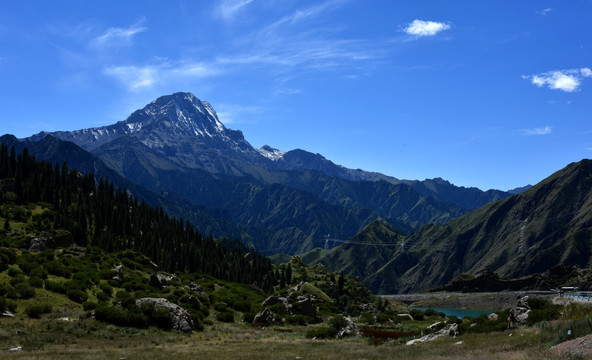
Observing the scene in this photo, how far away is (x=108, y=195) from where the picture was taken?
160500 millimetres

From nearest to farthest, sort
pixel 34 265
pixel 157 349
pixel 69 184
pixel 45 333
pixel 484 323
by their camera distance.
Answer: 1. pixel 157 349
2. pixel 45 333
3. pixel 484 323
4. pixel 34 265
5. pixel 69 184

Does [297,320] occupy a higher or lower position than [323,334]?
lower

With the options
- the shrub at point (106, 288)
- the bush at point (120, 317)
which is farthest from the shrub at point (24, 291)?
the shrub at point (106, 288)

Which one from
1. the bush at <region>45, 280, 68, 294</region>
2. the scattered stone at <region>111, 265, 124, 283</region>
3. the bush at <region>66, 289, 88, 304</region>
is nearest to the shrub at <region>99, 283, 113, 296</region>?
the scattered stone at <region>111, 265, 124, 283</region>

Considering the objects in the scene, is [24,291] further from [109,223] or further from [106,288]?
[109,223]

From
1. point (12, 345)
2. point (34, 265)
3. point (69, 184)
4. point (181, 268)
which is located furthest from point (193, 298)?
point (69, 184)

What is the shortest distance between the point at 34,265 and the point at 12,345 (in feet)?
118

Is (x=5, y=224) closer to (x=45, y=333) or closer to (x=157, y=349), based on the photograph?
(x=45, y=333)

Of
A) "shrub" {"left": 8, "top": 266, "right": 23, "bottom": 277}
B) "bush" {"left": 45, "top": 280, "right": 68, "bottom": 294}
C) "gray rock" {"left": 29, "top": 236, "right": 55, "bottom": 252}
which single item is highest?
"gray rock" {"left": 29, "top": 236, "right": 55, "bottom": 252}

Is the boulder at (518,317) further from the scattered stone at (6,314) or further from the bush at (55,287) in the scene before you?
the bush at (55,287)

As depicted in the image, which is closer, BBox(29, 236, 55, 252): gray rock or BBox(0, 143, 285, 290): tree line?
BBox(29, 236, 55, 252): gray rock

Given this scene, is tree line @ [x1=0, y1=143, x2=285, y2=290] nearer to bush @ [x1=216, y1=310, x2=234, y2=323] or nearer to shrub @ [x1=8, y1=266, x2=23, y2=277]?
shrub @ [x1=8, y1=266, x2=23, y2=277]

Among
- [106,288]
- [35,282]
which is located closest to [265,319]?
[106,288]

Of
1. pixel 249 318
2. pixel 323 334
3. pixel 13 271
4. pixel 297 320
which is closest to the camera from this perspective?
pixel 323 334
